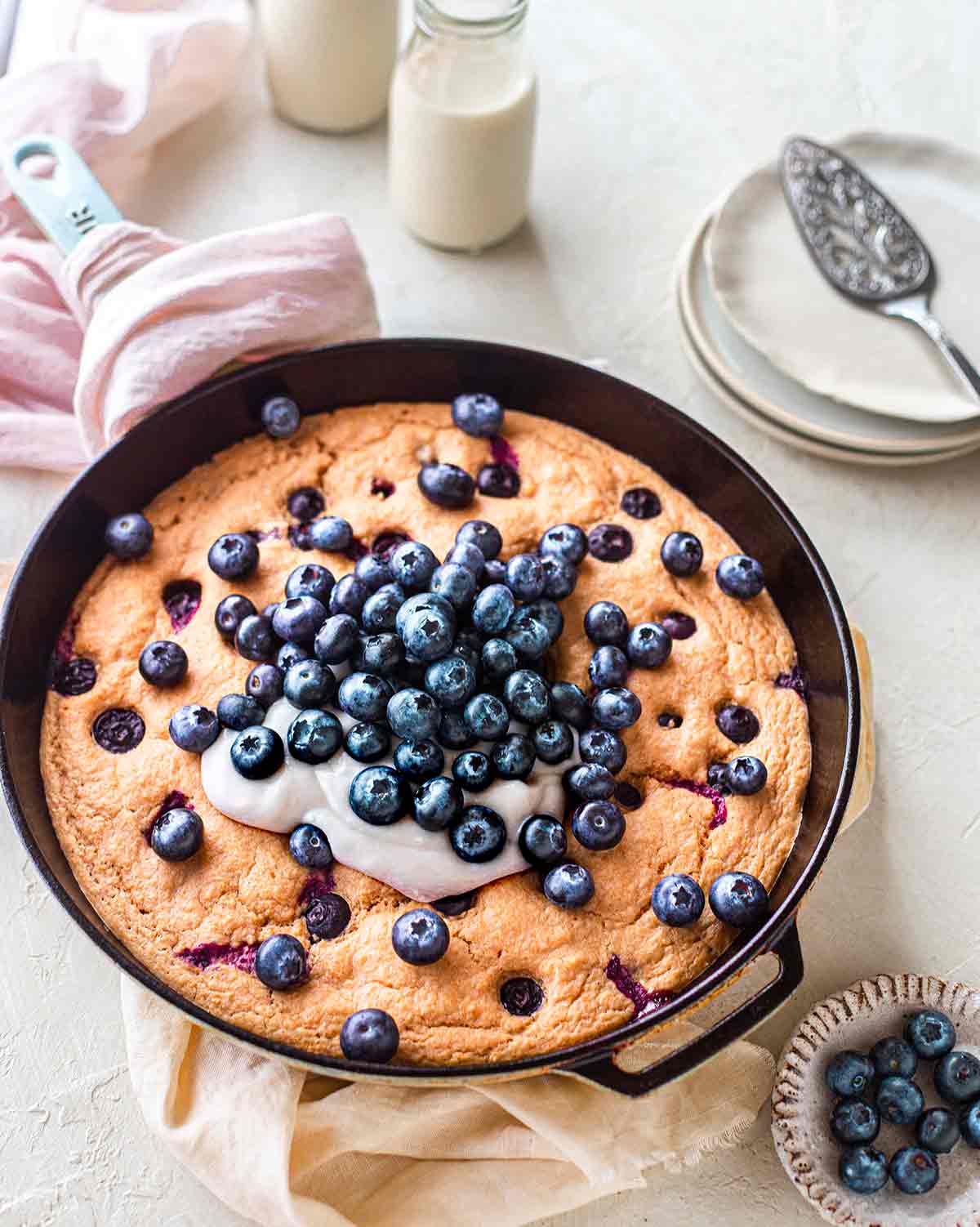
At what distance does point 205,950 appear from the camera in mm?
1908

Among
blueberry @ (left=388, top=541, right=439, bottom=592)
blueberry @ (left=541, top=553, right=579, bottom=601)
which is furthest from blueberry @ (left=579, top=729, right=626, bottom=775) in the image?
blueberry @ (left=388, top=541, right=439, bottom=592)

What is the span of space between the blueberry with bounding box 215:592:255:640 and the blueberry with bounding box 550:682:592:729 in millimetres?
531

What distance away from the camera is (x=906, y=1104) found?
1.99 metres

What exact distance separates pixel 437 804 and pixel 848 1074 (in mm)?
796

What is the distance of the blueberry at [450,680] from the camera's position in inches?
74.2

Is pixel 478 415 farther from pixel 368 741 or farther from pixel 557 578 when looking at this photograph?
pixel 368 741

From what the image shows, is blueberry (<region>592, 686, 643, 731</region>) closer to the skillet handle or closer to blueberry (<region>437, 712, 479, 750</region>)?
blueberry (<region>437, 712, 479, 750</region>)

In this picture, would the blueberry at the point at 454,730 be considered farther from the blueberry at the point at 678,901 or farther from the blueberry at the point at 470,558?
the blueberry at the point at 678,901

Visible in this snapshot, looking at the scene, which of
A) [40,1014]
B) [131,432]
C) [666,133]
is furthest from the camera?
[666,133]

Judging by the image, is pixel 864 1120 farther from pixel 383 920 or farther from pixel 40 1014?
pixel 40 1014

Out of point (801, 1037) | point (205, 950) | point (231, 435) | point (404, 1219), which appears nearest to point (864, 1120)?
point (801, 1037)

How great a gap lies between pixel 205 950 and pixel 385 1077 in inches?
14.5

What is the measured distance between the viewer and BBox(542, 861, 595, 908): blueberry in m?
1.89

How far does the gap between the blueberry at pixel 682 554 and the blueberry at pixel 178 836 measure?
0.93 m
